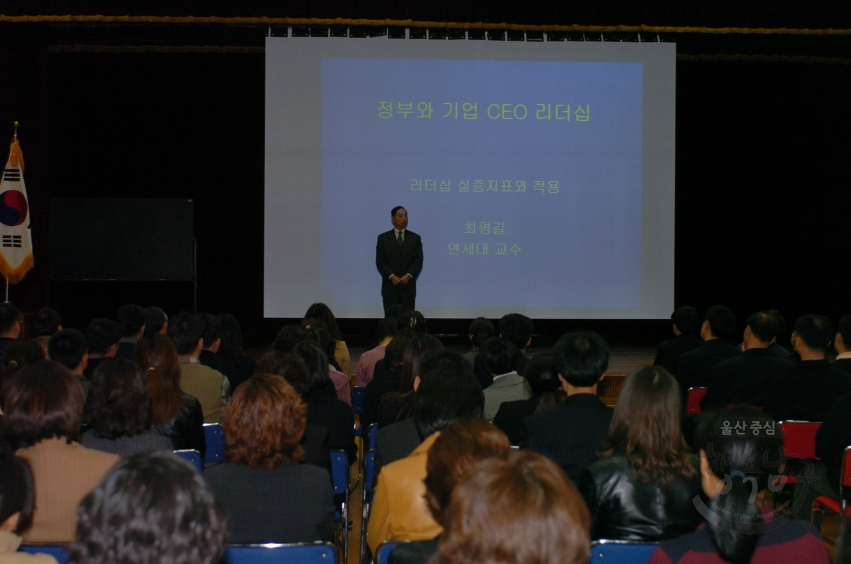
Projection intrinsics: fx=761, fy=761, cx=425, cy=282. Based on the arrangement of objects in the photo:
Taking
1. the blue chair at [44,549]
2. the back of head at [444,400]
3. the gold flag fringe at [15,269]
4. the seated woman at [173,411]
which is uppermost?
the gold flag fringe at [15,269]

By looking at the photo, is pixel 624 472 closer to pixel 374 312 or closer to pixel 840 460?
pixel 840 460

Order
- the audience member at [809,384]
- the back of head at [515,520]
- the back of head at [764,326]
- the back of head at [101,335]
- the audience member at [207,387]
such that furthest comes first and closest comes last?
the back of head at [101,335]
the back of head at [764,326]
the audience member at [207,387]
the audience member at [809,384]
the back of head at [515,520]

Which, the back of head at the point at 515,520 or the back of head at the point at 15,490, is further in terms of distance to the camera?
the back of head at the point at 15,490

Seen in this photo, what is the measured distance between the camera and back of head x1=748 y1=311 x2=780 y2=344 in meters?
3.84

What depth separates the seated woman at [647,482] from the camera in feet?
6.25

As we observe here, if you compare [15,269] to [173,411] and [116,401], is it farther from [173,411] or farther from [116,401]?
[116,401]

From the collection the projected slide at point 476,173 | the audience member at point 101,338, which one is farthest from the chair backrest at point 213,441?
the projected slide at point 476,173

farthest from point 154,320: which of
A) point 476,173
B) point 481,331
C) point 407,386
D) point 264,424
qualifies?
point 476,173

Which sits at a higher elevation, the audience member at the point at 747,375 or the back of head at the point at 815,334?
the back of head at the point at 815,334

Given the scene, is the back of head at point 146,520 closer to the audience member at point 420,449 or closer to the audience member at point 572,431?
the audience member at point 420,449

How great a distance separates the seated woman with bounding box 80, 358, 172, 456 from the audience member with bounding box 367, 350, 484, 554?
759mm

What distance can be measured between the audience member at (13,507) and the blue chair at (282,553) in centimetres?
42

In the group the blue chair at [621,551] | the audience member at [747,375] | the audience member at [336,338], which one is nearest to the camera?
the blue chair at [621,551]

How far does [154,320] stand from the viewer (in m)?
4.63
